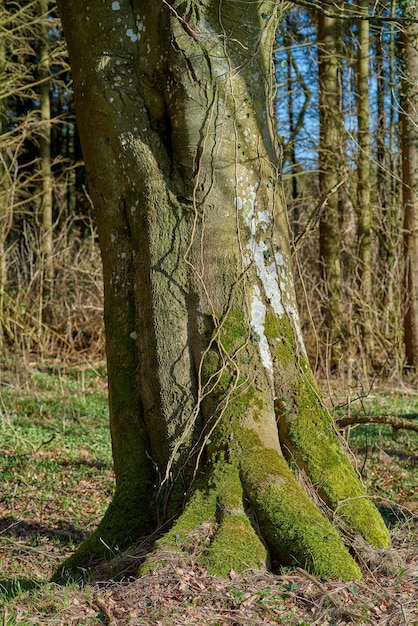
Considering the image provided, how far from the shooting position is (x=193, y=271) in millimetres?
4137

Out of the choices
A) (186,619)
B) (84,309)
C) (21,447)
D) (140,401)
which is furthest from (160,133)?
(84,309)

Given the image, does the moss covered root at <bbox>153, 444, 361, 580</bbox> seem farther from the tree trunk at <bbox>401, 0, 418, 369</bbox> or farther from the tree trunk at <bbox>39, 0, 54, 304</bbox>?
the tree trunk at <bbox>39, 0, 54, 304</bbox>

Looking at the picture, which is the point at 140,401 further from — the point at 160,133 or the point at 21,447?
the point at 21,447

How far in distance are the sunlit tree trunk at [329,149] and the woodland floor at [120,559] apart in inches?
135

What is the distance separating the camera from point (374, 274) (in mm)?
12641

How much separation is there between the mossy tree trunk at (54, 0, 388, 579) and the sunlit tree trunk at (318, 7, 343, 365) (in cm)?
864

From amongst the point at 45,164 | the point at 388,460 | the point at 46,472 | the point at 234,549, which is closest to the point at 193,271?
the point at 234,549

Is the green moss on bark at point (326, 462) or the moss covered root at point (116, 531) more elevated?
the green moss on bark at point (326, 462)

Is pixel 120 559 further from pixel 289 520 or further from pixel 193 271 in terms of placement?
pixel 193 271

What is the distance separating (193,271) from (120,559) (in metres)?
1.63

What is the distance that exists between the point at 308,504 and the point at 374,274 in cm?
936

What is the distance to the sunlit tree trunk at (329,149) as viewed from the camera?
12898 mm

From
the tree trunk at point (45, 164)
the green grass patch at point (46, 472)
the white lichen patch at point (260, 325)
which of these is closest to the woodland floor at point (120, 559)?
the green grass patch at point (46, 472)

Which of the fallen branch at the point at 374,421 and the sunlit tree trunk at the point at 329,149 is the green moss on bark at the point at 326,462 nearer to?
the fallen branch at the point at 374,421
